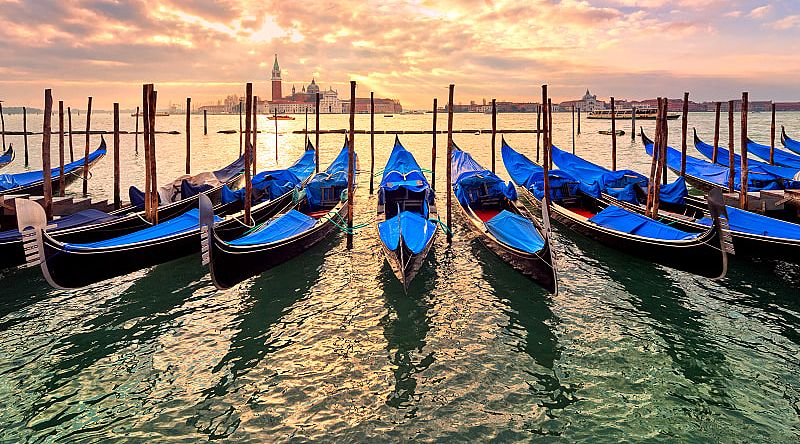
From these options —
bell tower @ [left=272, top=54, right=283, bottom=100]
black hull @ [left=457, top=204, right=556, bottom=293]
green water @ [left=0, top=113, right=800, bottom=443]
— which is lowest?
green water @ [left=0, top=113, right=800, bottom=443]

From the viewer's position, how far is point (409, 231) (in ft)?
28.4

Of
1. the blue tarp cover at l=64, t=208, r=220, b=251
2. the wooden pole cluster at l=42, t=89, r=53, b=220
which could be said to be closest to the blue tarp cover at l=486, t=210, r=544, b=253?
the blue tarp cover at l=64, t=208, r=220, b=251

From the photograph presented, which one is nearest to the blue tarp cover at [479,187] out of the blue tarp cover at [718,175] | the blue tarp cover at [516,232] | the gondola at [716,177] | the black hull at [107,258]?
the blue tarp cover at [516,232]

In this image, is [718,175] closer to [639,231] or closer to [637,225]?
[637,225]

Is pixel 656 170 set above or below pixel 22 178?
above

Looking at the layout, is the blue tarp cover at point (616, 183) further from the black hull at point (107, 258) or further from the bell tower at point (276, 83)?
the bell tower at point (276, 83)

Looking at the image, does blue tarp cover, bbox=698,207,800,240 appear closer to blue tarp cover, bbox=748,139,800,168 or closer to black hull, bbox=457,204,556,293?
black hull, bbox=457,204,556,293

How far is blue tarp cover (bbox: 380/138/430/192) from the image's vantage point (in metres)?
11.7

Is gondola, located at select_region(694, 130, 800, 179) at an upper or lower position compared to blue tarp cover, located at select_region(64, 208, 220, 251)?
upper

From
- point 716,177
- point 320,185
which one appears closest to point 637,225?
point 320,185

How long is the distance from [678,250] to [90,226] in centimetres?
1015

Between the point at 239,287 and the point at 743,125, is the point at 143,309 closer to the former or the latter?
the point at 239,287

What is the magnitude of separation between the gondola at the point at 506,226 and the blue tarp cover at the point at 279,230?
347 centimetres

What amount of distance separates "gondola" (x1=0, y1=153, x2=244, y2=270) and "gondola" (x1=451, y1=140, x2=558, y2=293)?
20.1 ft
